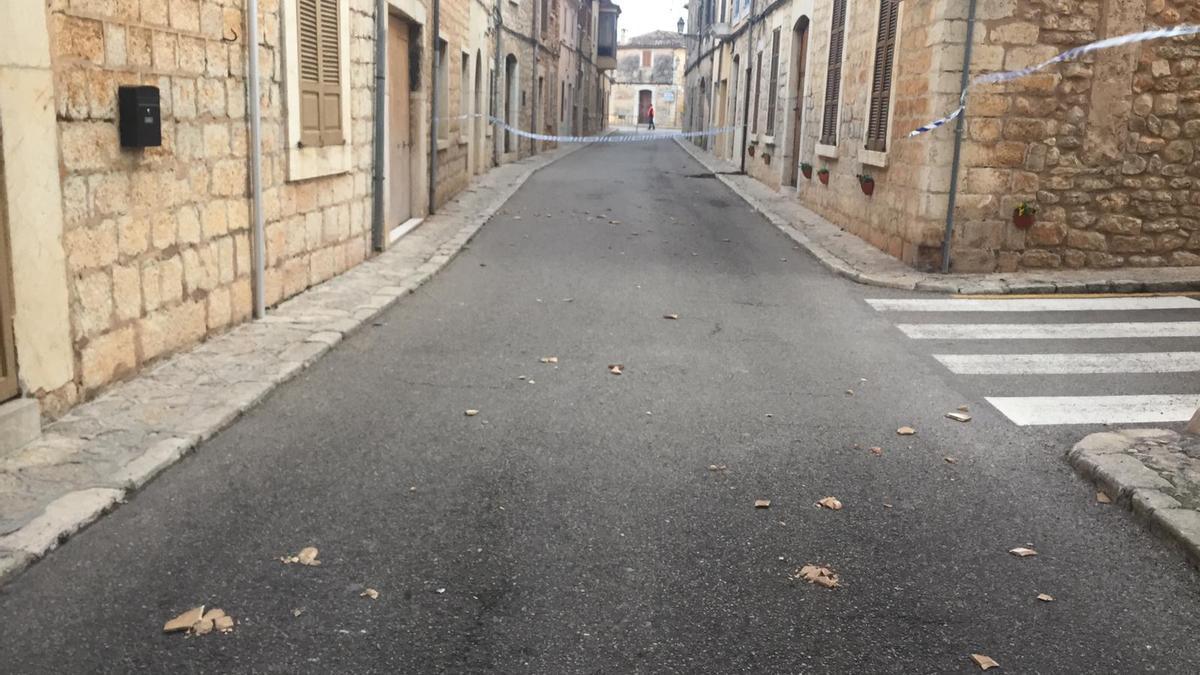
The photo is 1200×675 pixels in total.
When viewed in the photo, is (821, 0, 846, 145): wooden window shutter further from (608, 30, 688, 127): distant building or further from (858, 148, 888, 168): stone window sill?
(608, 30, 688, 127): distant building

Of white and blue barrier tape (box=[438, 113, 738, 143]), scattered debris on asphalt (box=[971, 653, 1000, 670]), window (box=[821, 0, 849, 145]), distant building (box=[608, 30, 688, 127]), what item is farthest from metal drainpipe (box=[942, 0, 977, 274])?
distant building (box=[608, 30, 688, 127])

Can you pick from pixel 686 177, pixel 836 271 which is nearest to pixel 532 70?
pixel 686 177

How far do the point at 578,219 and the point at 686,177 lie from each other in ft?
28.4

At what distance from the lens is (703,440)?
196 inches

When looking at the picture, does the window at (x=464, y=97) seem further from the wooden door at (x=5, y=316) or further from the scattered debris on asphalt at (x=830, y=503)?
the scattered debris on asphalt at (x=830, y=503)

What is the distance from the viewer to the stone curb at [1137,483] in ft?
12.6

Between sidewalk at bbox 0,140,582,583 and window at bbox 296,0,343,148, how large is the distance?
1328mm

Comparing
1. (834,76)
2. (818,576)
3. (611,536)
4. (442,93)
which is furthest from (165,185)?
(834,76)

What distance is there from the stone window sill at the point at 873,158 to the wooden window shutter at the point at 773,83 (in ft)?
26.2

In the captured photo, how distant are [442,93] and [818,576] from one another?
12.3 m

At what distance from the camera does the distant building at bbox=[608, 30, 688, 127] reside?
80.9m

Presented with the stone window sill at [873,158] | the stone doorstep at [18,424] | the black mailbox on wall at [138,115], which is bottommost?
the stone doorstep at [18,424]

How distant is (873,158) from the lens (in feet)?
38.5

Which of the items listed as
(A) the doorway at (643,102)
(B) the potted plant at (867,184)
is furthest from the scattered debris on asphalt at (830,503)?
(A) the doorway at (643,102)
